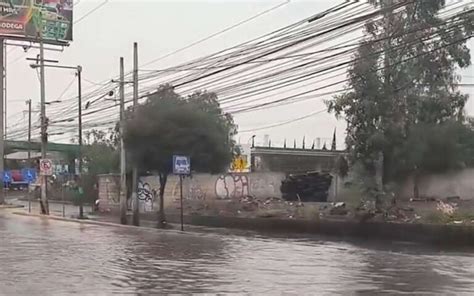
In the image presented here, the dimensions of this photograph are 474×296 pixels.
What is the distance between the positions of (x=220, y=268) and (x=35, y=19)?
49.8 meters

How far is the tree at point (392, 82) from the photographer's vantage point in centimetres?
2684

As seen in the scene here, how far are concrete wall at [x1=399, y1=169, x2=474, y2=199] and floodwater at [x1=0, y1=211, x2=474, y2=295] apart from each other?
6.95m

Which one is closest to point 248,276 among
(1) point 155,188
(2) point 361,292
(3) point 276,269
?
(3) point 276,269

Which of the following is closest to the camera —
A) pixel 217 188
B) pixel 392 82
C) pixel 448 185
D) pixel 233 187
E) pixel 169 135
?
pixel 392 82

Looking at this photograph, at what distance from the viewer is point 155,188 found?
4006cm

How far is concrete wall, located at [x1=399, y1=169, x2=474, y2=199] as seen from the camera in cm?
2952

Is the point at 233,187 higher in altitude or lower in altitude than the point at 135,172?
lower

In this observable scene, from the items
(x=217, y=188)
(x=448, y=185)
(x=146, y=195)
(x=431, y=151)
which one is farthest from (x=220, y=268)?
(x=146, y=195)

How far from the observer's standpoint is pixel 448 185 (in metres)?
29.8

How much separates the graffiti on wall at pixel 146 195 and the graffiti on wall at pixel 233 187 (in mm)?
4643

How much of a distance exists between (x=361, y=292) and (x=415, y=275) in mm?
2866

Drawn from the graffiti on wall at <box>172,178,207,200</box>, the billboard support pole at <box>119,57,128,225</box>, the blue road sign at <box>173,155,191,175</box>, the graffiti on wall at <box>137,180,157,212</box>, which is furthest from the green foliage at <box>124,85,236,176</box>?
the blue road sign at <box>173,155,191,175</box>

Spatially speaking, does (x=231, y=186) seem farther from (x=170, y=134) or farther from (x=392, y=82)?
(x=392, y=82)

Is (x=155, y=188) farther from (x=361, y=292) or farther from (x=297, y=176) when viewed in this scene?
(x=361, y=292)
